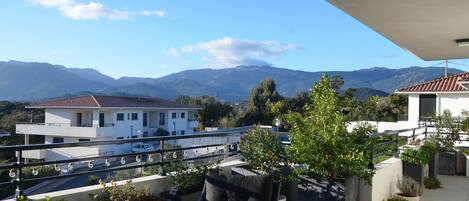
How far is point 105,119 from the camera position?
47281mm

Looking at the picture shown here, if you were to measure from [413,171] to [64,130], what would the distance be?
140 feet

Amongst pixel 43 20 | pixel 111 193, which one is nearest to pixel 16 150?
pixel 111 193

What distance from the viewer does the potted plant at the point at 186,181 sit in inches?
163

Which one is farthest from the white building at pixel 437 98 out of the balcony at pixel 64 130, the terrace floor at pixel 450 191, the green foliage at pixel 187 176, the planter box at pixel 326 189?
the balcony at pixel 64 130

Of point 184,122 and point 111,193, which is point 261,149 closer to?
point 111,193

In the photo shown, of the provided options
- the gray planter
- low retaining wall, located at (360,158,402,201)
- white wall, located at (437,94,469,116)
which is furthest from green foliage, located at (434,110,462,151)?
white wall, located at (437,94,469,116)

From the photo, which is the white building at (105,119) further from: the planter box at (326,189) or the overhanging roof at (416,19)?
the planter box at (326,189)

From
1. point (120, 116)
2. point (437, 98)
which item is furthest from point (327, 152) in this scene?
point (120, 116)

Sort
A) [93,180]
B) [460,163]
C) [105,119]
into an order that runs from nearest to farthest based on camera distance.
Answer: [93,180] < [460,163] < [105,119]

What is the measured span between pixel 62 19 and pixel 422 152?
51031 mm

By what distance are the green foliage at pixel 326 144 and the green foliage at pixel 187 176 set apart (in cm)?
93

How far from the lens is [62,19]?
170 ft

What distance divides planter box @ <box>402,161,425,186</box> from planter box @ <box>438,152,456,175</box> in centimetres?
243

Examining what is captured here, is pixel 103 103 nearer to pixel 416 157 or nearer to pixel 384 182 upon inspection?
pixel 416 157
